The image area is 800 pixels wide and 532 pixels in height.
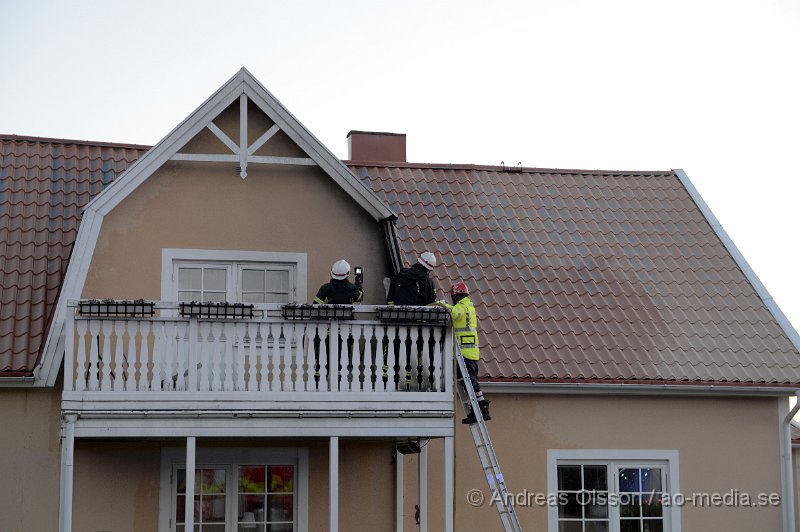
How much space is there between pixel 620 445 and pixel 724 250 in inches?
160

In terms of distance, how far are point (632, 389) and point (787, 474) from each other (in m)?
2.51

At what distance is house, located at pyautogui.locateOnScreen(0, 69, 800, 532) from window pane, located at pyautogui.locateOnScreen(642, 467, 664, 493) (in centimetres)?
4

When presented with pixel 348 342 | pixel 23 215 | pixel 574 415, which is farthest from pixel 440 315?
pixel 23 215

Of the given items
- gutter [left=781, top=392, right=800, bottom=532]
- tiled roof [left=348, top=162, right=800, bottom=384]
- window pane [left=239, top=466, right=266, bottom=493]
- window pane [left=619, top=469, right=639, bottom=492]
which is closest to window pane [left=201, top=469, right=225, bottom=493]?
window pane [left=239, top=466, right=266, bottom=493]

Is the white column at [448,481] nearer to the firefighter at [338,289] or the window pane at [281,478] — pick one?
the firefighter at [338,289]

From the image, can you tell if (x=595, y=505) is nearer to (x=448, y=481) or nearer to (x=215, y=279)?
(x=448, y=481)

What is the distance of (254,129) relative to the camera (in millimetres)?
16375

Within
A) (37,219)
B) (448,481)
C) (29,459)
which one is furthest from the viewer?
(37,219)

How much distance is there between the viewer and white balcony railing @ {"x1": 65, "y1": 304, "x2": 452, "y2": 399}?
1391cm

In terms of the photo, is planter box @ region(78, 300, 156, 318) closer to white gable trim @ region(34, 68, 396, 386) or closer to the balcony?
the balcony

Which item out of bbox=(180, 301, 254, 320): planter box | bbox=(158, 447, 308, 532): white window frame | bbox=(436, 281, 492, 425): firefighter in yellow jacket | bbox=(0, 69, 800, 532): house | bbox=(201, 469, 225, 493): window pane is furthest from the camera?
bbox=(201, 469, 225, 493): window pane

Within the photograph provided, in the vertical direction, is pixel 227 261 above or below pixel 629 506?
above

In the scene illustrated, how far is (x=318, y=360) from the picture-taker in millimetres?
14844

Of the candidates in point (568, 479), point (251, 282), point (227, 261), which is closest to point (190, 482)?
point (251, 282)
